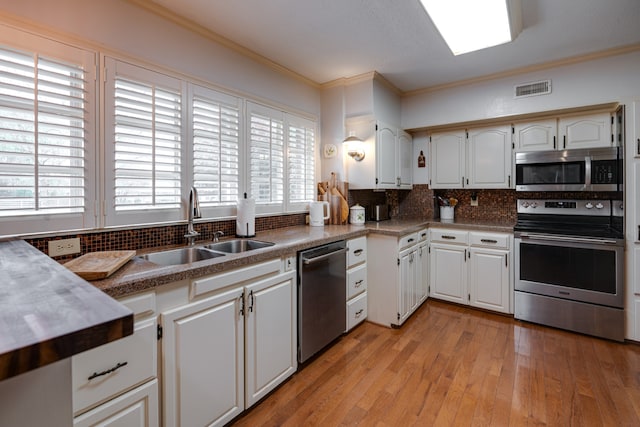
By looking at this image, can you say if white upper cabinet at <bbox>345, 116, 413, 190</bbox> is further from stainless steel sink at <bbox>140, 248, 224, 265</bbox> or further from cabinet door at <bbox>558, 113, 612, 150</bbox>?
stainless steel sink at <bbox>140, 248, 224, 265</bbox>

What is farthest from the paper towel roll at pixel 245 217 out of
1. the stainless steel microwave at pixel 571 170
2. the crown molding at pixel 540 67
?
the stainless steel microwave at pixel 571 170

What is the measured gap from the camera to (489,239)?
3.04m

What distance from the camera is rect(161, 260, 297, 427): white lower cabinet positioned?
1.38m

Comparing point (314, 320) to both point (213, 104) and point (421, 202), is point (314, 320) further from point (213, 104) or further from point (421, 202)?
point (421, 202)

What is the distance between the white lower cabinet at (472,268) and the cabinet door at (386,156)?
76cm

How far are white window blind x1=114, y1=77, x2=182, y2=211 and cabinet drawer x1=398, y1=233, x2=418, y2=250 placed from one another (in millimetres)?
1868

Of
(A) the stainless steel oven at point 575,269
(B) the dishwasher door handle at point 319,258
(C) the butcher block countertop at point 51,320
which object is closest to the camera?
(C) the butcher block countertop at point 51,320

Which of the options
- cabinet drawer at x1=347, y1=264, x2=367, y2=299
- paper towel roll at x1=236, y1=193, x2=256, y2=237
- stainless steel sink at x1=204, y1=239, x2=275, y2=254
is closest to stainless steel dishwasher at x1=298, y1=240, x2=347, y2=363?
cabinet drawer at x1=347, y1=264, x2=367, y2=299

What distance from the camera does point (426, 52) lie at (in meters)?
2.66

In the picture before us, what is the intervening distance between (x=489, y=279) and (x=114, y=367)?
3.12 metres

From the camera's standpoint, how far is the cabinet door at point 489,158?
3268 millimetres

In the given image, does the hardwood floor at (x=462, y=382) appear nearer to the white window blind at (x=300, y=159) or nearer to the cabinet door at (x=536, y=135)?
the white window blind at (x=300, y=159)

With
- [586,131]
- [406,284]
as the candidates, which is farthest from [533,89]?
[406,284]

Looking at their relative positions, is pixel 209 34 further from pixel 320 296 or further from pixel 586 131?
pixel 586 131
